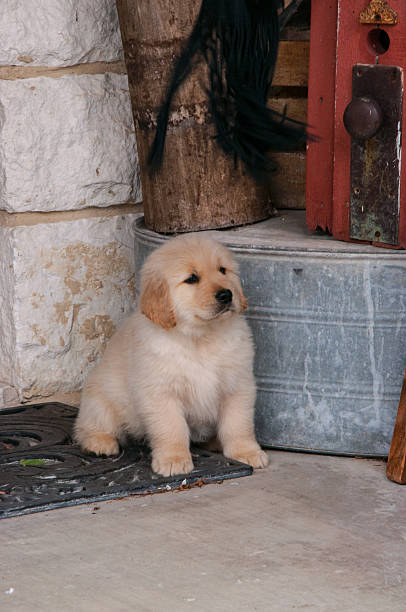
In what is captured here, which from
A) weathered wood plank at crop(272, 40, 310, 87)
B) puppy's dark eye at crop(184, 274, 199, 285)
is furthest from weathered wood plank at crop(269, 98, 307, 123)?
puppy's dark eye at crop(184, 274, 199, 285)

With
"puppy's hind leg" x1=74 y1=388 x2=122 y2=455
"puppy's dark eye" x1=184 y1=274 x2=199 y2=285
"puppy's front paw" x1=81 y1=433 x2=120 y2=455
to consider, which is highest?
"puppy's dark eye" x1=184 y1=274 x2=199 y2=285

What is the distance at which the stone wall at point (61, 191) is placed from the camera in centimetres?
342

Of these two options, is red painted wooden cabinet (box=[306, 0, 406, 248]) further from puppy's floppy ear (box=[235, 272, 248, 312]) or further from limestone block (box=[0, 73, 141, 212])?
limestone block (box=[0, 73, 141, 212])

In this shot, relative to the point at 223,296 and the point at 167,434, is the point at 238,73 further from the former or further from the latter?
the point at 167,434

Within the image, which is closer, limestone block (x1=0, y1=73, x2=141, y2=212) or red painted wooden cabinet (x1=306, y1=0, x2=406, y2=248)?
red painted wooden cabinet (x1=306, y1=0, x2=406, y2=248)

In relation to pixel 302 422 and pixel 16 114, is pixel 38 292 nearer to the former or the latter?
pixel 16 114

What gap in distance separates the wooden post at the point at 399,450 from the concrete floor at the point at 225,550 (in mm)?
36

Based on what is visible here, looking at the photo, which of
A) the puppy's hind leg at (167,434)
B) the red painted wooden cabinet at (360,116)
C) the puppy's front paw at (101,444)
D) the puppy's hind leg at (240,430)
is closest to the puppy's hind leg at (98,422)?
the puppy's front paw at (101,444)

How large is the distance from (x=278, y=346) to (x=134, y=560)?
1.04 m

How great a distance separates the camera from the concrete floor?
209cm

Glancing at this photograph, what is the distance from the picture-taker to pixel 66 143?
3521 millimetres

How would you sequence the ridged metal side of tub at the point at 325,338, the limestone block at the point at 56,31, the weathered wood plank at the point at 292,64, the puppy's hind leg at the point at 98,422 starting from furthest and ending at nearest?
the weathered wood plank at the point at 292,64, the limestone block at the point at 56,31, the puppy's hind leg at the point at 98,422, the ridged metal side of tub at the point at 325,338

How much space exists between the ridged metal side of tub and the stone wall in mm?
548

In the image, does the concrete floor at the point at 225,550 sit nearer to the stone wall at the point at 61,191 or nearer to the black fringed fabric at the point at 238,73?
the stone wall at the point at 61,191
